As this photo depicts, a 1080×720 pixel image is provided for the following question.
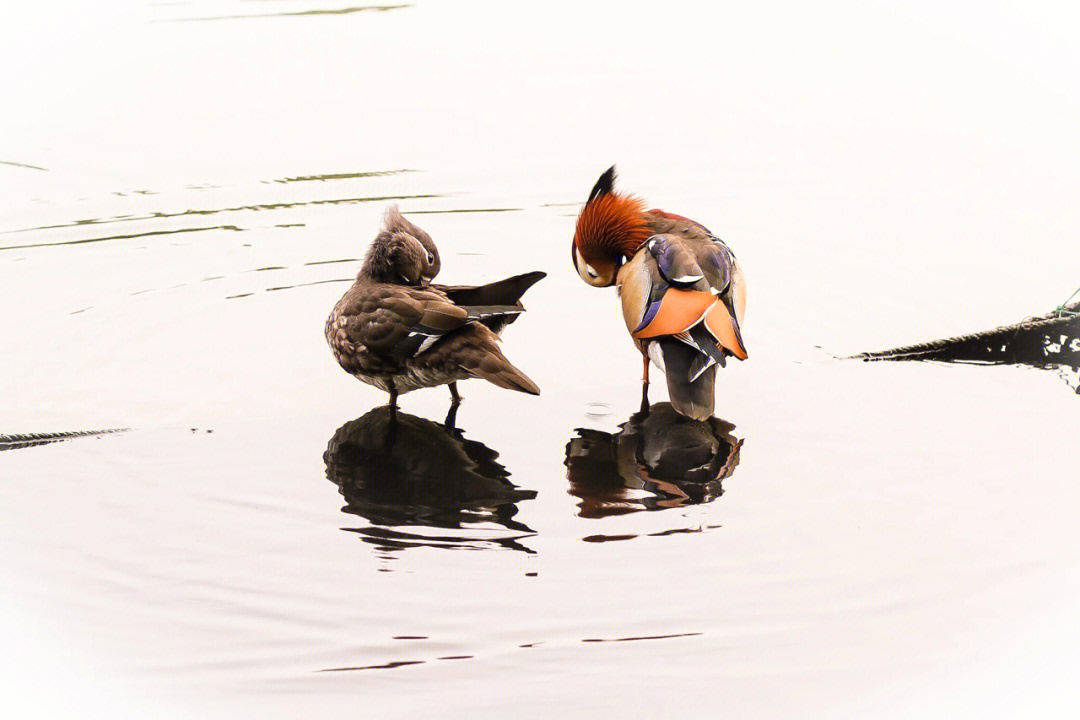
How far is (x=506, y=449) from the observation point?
5309 mm

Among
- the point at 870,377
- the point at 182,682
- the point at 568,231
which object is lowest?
the point at 182,682

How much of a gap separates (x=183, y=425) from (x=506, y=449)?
1.43m

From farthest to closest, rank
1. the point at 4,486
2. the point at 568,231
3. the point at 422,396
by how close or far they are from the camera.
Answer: the point at 568,231
the point at 422,396
the point at 4,486

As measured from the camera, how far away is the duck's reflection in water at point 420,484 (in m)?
4.59

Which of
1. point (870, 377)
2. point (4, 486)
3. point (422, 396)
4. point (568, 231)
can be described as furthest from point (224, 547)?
point (568, 231)

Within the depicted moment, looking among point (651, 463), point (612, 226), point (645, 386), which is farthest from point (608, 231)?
point (651, 463)

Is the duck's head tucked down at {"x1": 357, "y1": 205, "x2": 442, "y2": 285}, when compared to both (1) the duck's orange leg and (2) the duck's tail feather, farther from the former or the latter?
(1) the duck's orange leg

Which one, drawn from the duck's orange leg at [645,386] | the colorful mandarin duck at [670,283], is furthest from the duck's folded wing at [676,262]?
the duck's orange leg at [645,386]

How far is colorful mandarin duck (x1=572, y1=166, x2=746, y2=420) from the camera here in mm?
5480

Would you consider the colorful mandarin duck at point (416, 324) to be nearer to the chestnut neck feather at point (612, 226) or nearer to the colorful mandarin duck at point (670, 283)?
the colorful mandarin duck at point (670, 283)

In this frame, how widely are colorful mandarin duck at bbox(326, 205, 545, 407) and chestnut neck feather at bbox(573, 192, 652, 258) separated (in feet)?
2.82

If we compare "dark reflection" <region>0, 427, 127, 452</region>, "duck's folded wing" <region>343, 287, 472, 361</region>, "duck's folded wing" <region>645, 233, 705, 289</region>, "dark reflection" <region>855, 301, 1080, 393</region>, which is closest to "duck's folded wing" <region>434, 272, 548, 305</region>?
"duck's folded wing" <region>343, 287, 472, 361</region>

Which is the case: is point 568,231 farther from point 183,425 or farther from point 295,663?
point 295,663

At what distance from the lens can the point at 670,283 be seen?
5.77 meters
